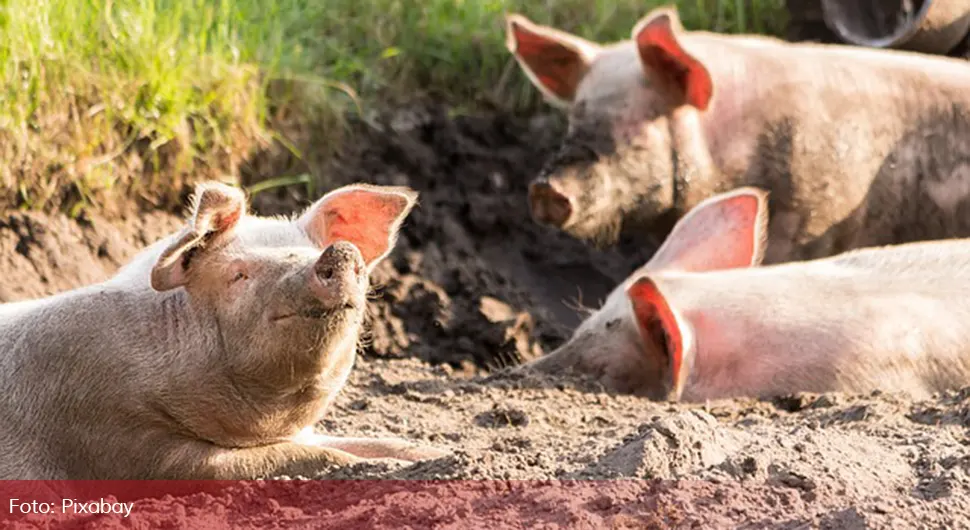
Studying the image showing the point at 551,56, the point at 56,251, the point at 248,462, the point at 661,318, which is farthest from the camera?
the point at 551,56

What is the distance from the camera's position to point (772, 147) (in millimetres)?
7098

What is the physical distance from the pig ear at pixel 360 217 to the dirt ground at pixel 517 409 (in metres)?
0.56

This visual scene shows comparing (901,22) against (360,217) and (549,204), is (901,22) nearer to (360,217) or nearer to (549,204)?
(549,204)

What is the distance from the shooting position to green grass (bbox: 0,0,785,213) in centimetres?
614

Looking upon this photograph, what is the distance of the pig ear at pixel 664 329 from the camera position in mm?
5219

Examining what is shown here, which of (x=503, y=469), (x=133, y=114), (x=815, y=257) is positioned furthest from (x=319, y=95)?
(x=503, y=469)

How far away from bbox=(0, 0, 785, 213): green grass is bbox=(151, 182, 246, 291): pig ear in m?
2.23

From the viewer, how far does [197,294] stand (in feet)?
13.0

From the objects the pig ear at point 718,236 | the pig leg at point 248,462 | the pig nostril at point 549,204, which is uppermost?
the pig leg at point 248,462

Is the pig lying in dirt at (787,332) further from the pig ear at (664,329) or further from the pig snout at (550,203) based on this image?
the pig snout at (550,203)

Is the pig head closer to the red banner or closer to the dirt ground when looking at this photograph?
the dirt ground

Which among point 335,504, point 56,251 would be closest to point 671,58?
point 56,251

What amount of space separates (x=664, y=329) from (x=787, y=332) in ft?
1.21

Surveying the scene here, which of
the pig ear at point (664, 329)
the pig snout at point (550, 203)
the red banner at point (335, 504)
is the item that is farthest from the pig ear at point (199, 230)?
the pig snout at point (550, 203)
